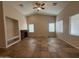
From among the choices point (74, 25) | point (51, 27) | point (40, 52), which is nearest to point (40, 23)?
point (51, 27)

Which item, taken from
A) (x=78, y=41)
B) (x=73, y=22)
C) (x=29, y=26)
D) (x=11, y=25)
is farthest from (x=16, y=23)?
(x=78, y=41)

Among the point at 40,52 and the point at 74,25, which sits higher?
the point at 74,25

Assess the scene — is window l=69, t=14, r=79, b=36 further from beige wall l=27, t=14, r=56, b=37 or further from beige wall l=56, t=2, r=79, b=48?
beige wall l=27, t=14, r=56, b=37

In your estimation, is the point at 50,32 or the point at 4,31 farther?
Result: the point at 50,32

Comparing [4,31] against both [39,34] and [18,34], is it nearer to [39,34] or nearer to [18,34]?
[18,34]

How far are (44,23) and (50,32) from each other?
4.47 feet

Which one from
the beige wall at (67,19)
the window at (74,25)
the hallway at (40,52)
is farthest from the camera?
the window at (74,25)

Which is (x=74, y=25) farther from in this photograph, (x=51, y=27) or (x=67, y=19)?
(x=51, y=27)

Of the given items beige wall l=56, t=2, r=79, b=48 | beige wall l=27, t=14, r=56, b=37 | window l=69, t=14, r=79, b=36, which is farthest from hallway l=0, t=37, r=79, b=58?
beige wall l=27, t=14, r=56, b=37

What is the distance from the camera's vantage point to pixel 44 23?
11.8 m

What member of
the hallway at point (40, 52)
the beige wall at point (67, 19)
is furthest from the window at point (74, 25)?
the hallway at point (40, 52)

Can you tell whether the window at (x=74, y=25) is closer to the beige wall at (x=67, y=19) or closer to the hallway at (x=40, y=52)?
the beige wall at (x=67, y=19)

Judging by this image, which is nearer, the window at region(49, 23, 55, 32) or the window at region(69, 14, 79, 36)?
the window at region(69, 14, 79, 36)

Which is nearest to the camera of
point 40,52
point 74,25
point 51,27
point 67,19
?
point 40,52
